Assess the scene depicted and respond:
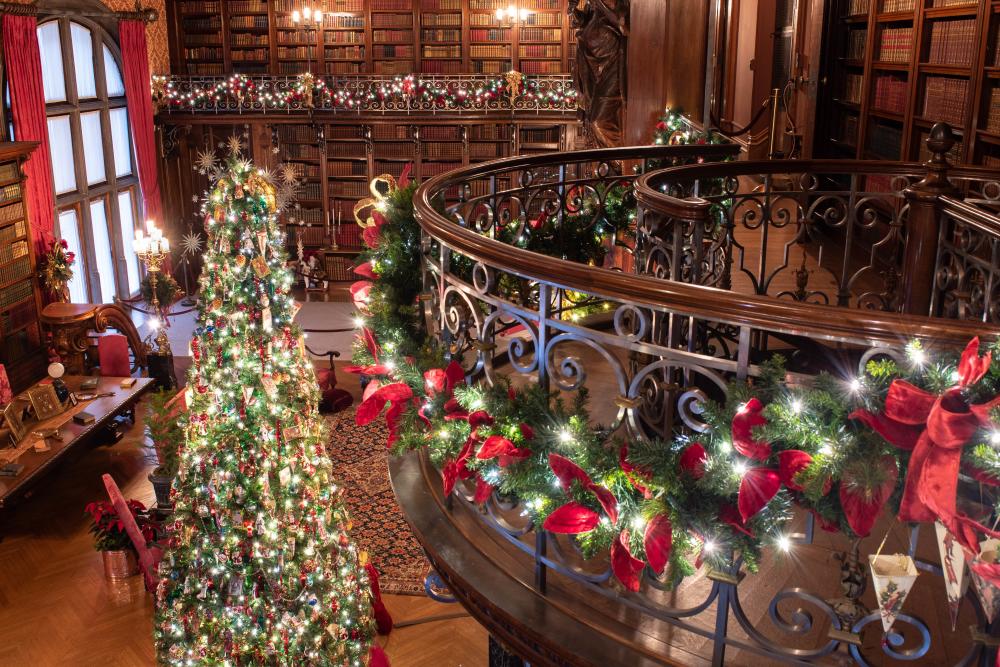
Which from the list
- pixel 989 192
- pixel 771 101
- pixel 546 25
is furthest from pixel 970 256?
pixel 546 25

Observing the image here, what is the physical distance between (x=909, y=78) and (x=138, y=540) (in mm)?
5710

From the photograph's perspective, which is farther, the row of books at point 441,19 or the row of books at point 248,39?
the row of books at point 248,39

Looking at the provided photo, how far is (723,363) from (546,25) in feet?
42.1

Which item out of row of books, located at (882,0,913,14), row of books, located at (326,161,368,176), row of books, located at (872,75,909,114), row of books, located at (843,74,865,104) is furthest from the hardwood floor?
row of books, located at (326,161,368,176)

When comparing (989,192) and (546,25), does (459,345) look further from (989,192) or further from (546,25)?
(546,25)

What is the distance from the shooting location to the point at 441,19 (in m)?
14.0

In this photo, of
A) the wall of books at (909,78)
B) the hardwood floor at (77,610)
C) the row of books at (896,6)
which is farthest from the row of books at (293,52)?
the row of books at (896,6)

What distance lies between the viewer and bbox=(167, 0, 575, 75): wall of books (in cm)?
1388

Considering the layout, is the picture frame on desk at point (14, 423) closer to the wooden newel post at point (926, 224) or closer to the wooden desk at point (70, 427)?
the wooden desk at point (70, 427)

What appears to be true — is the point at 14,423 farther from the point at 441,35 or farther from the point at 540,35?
the point at 540,35

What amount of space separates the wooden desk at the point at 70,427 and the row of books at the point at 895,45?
22.2ft

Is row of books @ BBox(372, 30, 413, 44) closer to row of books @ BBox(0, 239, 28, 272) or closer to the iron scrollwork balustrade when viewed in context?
row of books @ BBox(0, 239, 28, 272)

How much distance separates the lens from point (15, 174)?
9.02m

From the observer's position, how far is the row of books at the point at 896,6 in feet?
19.0
